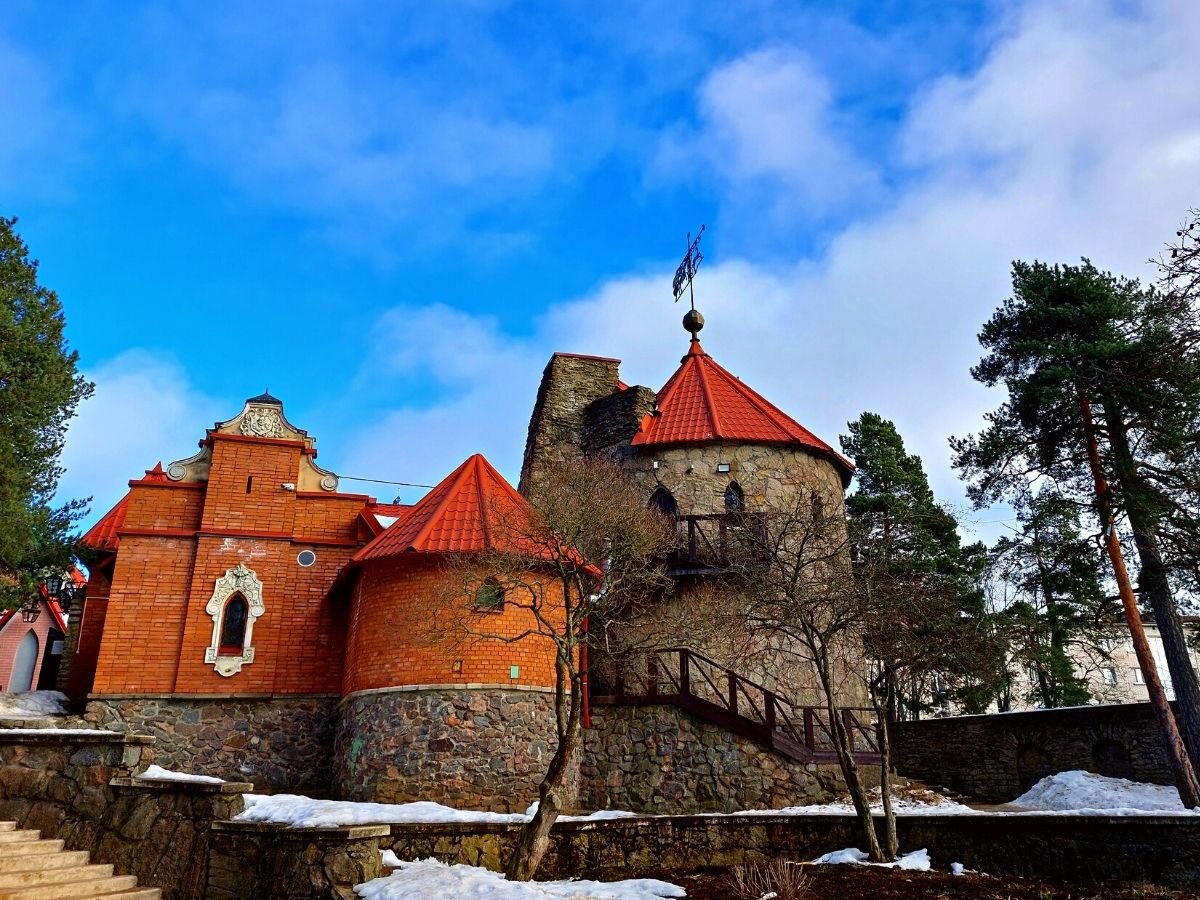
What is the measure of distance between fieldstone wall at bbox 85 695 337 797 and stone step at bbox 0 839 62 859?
5970 mm

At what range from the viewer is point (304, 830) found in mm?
8148

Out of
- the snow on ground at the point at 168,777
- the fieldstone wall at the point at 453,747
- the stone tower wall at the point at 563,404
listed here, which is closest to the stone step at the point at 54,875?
the snow on ground at the point at 168,777

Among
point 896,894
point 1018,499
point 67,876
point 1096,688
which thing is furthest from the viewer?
point 1096,688

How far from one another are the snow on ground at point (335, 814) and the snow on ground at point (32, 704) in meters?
8.01

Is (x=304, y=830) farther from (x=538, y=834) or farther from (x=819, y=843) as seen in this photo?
(x=819, y=843)

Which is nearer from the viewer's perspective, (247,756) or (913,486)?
(247,756)

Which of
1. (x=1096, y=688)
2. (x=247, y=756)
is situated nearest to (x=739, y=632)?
(x=247, y=756)

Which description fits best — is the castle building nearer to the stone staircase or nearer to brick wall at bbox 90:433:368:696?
brick wall at bbox 90:433:368:696

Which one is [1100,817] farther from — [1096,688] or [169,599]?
[1096,688]

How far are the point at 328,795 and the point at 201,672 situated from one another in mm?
3467

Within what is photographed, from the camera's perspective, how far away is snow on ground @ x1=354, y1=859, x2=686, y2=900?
7.58 m

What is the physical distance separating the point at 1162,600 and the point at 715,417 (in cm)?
964

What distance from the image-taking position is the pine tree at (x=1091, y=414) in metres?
15.1

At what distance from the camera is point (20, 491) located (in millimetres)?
16234
